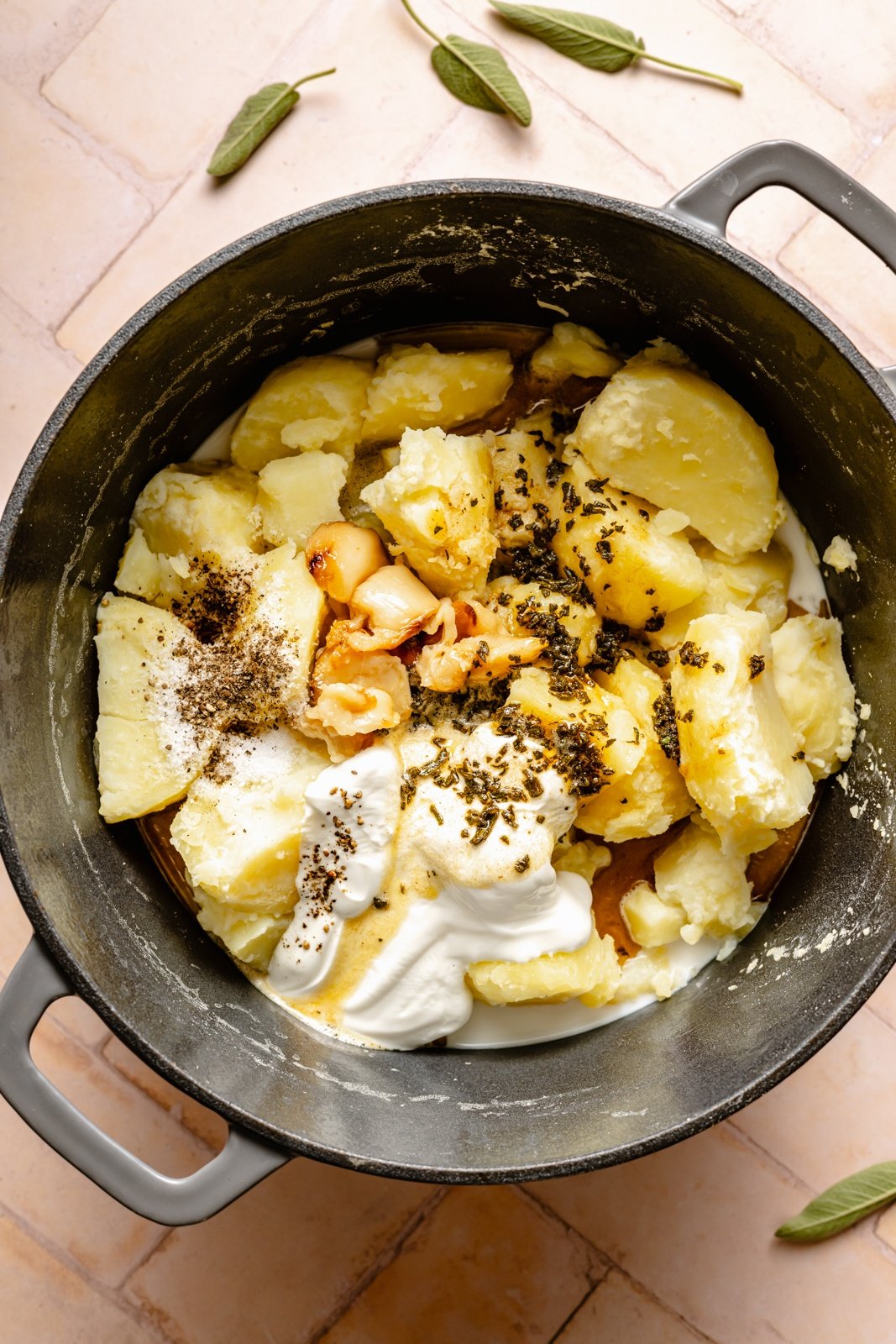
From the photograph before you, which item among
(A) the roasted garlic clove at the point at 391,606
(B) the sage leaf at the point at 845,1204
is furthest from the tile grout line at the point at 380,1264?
(A) the roasted garlic clove at the point at 391,606

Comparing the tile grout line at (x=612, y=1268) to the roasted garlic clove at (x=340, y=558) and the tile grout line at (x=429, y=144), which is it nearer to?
the roasted garlic clove at (x=340, y=558)

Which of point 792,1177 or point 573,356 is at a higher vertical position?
point 573,356

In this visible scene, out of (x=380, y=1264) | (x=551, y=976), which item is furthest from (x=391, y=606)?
(x=380, y=1264)

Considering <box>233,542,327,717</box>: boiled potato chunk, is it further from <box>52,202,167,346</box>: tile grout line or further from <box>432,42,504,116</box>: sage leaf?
<box>432,42,504,116</box>: sage leaf

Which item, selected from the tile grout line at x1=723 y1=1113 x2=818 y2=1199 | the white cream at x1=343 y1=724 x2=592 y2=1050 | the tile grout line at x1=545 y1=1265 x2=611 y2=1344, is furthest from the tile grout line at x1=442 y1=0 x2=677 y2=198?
the tile grout line at x1=545 y1=1265 x2=611 y2=1344

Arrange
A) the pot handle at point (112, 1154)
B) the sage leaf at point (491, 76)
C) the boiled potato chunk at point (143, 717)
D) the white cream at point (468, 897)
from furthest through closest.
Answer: the sage leaf at point (491, 76) < the boiled potato chunk at point (143, 717) < the white cream at point (468, 897) < the pot handle at point (112, 1154)

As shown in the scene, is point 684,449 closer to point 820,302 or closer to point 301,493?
point 820,302
